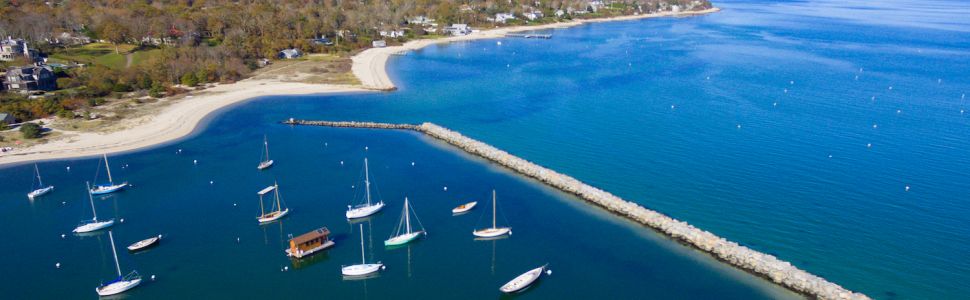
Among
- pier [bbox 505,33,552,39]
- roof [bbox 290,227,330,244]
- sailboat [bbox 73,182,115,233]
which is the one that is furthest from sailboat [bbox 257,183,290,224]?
pier [bbox 505,33,552,39]

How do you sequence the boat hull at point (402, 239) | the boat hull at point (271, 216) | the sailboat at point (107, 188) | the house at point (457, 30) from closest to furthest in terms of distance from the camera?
the boat hull at point (402, 239)
the boat hull at point (271, 216)
the sailboat at point (107, 188)
the house at point (457, 30)

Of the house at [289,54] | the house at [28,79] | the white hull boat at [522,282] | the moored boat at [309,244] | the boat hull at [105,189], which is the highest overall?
the house at [289,54]

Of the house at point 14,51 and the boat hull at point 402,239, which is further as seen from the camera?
the house at point 14,51

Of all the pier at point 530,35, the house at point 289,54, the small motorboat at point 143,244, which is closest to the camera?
the small motorboat at point 143,244

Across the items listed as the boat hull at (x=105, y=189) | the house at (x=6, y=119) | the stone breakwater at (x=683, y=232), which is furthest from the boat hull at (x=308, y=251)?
the house at (x=6, y=119)

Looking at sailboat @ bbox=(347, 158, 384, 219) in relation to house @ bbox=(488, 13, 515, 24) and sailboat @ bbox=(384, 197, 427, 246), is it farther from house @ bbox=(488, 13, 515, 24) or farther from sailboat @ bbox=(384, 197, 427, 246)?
house @ bbox=(488, 13, 515, 24)

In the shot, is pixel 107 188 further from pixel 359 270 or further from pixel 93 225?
pixel 359 270

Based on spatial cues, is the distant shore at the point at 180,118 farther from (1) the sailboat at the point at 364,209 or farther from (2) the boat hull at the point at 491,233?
(2) the boat hull at the point at 491,233

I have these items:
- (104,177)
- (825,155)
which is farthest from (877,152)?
(104,177)
